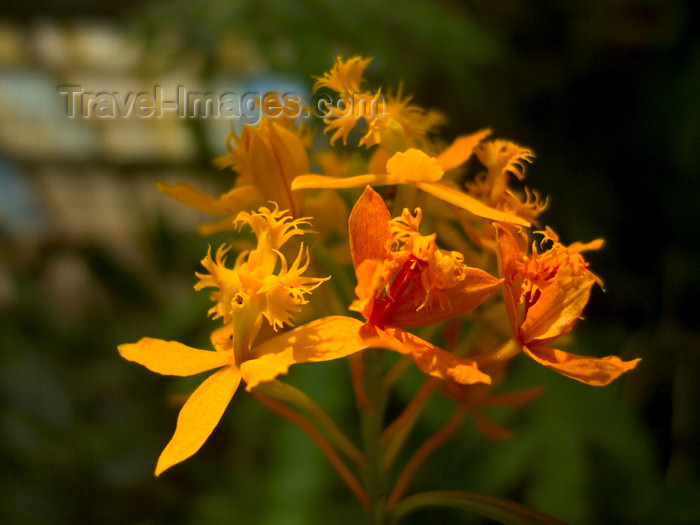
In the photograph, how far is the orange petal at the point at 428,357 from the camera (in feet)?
1.09

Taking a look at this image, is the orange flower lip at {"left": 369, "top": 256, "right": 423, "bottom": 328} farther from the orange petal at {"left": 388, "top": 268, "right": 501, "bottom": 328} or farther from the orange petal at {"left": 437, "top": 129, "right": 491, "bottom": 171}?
the orange petal at {"left": 437, "top": 129, "right": 491, "bottom": 171}

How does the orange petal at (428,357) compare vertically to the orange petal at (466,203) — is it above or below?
below

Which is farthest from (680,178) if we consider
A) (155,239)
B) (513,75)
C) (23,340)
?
(23,340)

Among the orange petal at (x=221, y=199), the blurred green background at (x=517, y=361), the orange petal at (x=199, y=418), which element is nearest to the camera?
the orange petal at (x=199, y=418)

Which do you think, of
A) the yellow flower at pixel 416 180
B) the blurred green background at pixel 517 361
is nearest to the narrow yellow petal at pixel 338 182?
the yellow flower at pixel 416 180

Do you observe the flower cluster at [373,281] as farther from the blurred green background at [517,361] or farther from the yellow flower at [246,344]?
the blurred green background at [517,361]

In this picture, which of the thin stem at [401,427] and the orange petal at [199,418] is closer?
the orange petal at [199,418]

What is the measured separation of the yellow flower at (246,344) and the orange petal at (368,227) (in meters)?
0.03

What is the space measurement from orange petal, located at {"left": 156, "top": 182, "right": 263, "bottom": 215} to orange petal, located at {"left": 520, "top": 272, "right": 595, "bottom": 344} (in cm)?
21

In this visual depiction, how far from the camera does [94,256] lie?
1.25 m

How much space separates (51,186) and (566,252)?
2.29 metres

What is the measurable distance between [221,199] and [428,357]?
195 millimetres

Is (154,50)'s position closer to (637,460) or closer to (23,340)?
(23,340)

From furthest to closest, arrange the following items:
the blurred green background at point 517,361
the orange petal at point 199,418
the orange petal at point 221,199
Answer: the blurred green background at point 517,361 < the orange petal at point 221,199 < the orange petal at point 199,418
